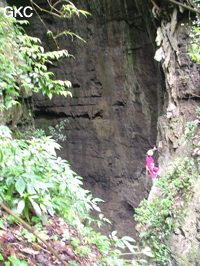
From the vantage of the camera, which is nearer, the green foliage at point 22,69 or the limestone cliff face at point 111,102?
the green foliage at point 22,69

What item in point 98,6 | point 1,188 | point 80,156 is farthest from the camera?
point 80,156

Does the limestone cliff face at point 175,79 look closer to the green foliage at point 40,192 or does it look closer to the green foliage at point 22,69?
the green foliage at point 22,69

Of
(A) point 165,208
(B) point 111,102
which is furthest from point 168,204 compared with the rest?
(B) point 111,102

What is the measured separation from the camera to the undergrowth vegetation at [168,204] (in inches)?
171

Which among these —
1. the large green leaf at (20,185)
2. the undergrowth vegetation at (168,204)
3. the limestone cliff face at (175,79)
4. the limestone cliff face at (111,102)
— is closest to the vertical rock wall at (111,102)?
the limestone cliff face at (111,102)

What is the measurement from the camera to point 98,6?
796 cm

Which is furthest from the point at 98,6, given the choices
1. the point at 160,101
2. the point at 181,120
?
the point at 181,120

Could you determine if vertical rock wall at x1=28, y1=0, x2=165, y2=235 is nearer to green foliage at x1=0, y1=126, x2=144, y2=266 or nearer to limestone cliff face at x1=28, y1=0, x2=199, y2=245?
limestone cliff face at x1=28, y1=0, x2=199, y2=245

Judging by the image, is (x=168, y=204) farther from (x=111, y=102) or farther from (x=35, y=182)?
(x=111, y=102)

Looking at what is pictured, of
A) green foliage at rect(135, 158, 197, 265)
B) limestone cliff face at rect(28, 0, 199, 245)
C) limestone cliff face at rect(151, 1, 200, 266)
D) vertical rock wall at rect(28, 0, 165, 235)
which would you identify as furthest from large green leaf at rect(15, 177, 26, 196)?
vertical rock wall at rect(28, 0, 165, 235)

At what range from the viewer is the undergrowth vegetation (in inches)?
171

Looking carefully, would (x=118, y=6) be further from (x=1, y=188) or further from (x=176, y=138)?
(x=1, y=188)

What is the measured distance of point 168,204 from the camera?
174 inches

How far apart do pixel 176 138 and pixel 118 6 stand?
4904 millimetres
